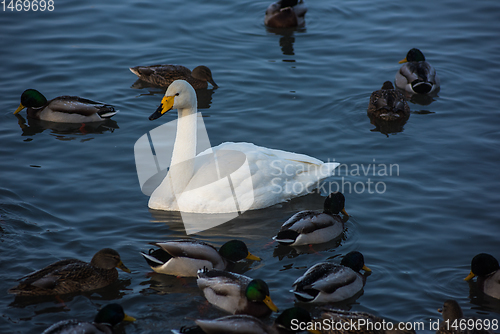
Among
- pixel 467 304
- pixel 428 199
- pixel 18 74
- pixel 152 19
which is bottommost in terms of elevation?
pixel 467 304

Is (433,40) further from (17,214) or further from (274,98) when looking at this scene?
(17,214)

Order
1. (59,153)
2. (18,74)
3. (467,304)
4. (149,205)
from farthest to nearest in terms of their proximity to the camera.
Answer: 1. (18,74)
2. (59,153)
3. (149,205)
4. (467,304)

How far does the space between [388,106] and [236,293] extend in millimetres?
5776

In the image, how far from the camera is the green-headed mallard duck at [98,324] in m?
5.62

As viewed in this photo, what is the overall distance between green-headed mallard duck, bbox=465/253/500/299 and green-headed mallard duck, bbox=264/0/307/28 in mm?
9342

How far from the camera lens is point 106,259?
6.89 metres

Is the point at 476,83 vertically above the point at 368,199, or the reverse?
the point at 476,83

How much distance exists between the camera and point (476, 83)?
40.7 ft

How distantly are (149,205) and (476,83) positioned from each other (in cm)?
755

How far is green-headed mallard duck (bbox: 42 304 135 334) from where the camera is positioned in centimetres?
562

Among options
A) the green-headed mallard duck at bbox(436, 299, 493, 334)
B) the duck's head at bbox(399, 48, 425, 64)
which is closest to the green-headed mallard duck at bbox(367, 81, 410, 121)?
the duck's head at bbox(399, 48, 425, 64)

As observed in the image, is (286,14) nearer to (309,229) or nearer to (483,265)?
(309,229)

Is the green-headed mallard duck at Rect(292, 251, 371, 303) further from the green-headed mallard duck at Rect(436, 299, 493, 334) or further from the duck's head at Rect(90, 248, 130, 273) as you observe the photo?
the duck's head at Rect(90, 248, 130, 273)

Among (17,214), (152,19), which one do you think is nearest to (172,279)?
(17,214)
